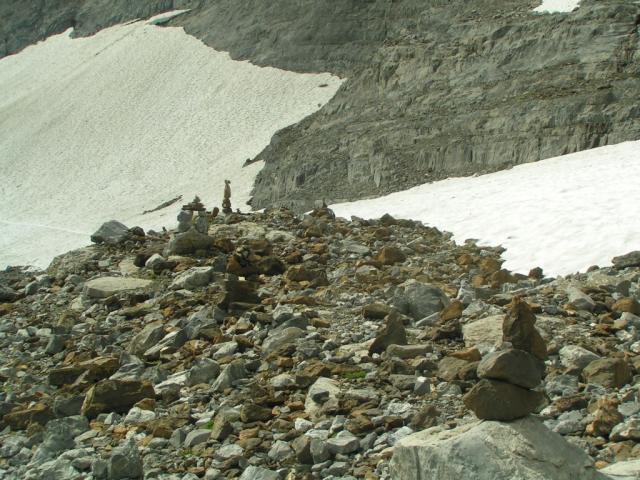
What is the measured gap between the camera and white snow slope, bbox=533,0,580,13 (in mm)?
28513

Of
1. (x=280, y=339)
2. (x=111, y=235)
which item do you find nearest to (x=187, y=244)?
(x=111, y=235)

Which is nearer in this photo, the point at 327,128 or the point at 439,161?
the point at 439,161

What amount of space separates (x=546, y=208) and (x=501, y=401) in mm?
10492

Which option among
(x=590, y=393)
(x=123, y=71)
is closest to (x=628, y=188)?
(x=590, y=393)

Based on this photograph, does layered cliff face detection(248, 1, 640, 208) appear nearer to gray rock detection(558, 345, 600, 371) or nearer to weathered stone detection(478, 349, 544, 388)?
gray rock detection(558, 345, 600, 371)

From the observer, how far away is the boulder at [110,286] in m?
12.6

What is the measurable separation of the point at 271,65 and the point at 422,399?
44.1 meters

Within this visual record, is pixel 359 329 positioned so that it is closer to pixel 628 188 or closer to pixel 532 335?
pixel 532 335

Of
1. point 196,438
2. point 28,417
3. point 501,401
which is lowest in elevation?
point 28,417

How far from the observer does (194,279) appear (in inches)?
482

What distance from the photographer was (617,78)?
75.6 feet

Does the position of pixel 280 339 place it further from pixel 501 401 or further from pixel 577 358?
pixel 501 401

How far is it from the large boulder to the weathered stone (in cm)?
29

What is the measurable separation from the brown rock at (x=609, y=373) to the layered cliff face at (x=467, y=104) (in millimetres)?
15449
